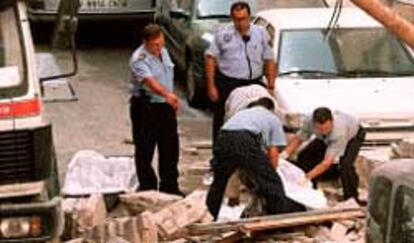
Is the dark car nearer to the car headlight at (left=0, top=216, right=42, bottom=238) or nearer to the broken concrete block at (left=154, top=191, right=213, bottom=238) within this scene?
the broken concrete block at (left=154, top=191, right=213, bottom=238)

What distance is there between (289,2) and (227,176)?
7008mm

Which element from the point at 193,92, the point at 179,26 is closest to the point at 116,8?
the point at 179,26

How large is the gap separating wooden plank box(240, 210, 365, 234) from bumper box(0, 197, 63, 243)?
2217 mm

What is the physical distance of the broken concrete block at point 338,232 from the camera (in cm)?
998

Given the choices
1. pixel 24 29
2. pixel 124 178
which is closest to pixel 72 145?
pixel 124 178

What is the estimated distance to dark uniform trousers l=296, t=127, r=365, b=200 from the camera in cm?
1138

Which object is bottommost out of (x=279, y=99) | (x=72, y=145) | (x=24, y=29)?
(x=72, y=145)

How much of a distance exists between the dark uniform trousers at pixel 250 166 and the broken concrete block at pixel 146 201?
61cm

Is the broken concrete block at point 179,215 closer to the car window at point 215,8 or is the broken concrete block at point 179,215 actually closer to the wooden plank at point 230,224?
the wooden plank at point 230,224

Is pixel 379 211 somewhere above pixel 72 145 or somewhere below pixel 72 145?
above

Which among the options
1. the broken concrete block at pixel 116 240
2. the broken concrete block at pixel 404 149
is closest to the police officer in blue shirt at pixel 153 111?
the broken concrete block at pixel 116 240

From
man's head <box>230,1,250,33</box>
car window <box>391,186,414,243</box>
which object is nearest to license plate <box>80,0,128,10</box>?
Answer: man's head <box>230,1,250,33</box>

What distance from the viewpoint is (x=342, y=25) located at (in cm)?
1364

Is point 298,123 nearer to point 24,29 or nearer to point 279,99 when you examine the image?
point 279,99
